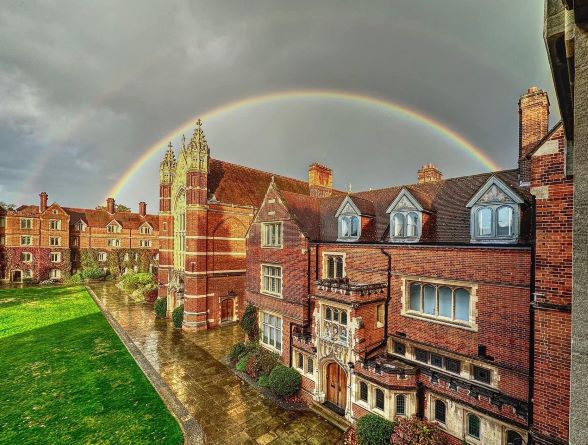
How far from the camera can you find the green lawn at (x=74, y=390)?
11.1 metres

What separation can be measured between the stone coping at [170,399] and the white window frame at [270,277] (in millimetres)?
7652

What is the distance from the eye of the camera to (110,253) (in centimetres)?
5291

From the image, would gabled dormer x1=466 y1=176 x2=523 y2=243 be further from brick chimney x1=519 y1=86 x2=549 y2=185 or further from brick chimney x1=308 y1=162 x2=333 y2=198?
brick chimney x1=308 y1=162 x2=333 y2=198

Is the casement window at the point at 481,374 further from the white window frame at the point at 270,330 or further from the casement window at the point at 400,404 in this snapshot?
the white window frame at the point at 270,330

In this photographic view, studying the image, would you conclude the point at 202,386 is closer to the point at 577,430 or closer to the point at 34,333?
the point at 577,430

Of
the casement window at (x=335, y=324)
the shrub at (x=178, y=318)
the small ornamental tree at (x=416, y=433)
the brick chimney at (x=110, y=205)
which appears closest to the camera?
the small ornamental tree at (x=416, y=433)

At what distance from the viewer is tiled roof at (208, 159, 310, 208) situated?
88.1 ft

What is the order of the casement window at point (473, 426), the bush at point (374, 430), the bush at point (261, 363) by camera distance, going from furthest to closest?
the bush at point (261, 363) < the bush at point (374, 430) < the casement window at point (473, 426)

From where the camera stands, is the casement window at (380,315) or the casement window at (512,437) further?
the casement window at (380,315)

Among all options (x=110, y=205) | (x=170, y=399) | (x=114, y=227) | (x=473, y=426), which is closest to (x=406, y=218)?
(x=473, y=426)

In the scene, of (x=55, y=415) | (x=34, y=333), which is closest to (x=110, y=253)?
(x=34, y=333)

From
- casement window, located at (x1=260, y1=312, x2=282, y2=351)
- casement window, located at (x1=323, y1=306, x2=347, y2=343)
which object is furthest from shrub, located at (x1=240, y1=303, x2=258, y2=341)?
casement window, located at (x1=323, y1=306, x2=347, y2=343)

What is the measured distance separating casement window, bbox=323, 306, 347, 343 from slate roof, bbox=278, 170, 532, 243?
440cm

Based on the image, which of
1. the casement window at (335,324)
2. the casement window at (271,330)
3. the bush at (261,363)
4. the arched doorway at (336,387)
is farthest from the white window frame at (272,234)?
the arched doorway at (336,387)
